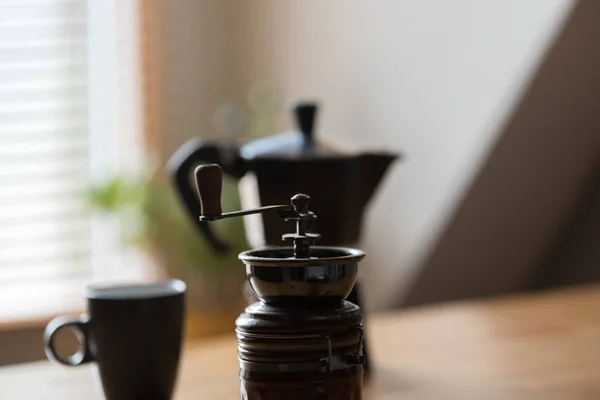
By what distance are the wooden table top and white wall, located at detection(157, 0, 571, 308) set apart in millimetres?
511

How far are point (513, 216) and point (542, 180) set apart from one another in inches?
4.3

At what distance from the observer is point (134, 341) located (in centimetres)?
78

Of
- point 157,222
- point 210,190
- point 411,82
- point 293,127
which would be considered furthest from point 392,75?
point 210,190

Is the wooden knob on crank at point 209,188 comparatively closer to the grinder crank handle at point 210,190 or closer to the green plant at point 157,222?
the grinder crank handle at point 210,190

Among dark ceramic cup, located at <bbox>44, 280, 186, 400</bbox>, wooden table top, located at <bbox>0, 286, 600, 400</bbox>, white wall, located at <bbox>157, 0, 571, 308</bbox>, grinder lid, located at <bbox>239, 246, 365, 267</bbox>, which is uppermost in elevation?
white wall, located at <bbox>157, 0, 571, 308</bbox>

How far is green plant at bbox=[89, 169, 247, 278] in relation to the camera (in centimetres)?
238

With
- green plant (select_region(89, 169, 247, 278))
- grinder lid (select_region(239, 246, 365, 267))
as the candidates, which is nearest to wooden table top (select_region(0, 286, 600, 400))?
grinder lid (select_region(239, 246, 365, 267))

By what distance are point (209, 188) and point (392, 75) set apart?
→ 1.52 meters

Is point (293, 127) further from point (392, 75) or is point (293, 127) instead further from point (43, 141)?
point (43, 141)

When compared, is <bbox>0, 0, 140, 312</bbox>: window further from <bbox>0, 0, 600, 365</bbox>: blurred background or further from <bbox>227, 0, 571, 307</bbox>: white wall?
<bbox>227, 0, 571, 307</bbox>: white wall

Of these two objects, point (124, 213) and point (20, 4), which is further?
point (20, 4)

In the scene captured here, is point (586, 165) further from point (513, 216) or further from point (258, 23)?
point (258, 23)

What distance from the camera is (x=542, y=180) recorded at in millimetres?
1909

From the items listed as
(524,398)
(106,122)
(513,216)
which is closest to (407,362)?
(524,398)
